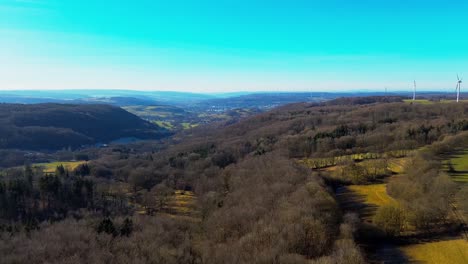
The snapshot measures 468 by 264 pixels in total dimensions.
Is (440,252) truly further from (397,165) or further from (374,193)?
(397,165)

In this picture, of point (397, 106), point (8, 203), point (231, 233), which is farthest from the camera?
point (397, 106)

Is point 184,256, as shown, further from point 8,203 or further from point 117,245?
point 8,203

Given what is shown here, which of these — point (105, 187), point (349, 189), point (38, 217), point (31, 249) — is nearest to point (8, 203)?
point (38, 217)

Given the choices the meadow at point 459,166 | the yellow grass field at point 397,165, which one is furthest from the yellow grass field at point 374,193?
the meadow at point 459,166

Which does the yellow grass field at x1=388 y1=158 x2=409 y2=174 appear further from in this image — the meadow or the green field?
the green field

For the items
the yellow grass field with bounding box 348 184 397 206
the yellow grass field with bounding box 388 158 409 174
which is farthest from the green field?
the yellow grass field with bounding box 348 184 397 206
